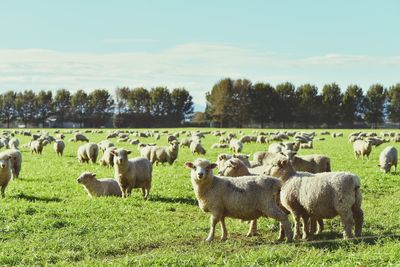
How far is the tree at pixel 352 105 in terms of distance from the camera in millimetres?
125562

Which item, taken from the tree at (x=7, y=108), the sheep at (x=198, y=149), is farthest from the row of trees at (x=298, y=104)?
the sheep at (x=198, y=149)

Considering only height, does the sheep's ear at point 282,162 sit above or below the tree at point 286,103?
below

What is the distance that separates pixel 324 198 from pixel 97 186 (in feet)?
29.0

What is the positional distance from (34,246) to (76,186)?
8.83 m

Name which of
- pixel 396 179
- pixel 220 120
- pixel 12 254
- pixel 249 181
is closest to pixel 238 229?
pixel 249 181

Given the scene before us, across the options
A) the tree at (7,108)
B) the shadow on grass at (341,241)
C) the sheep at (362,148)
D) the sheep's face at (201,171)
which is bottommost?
the shadow on grass at (341,241)

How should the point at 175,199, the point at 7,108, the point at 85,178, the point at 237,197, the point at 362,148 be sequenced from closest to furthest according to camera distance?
the point at 237,197 → the point at 175,199 → the point at 85,178 → the point at 362,148 → the point at 7,108

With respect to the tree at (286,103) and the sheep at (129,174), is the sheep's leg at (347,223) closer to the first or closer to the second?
the sheep at (129,174)

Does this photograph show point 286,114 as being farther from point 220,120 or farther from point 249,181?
point 249,181

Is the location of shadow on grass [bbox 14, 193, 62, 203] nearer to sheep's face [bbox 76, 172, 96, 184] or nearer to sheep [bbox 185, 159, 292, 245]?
sheep's face [bbox 76, 172, 96, 184]

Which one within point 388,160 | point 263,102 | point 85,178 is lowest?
point 85,178

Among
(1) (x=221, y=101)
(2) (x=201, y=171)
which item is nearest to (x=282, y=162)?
(2) (x=201, y=171)

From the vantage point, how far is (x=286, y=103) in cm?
12700

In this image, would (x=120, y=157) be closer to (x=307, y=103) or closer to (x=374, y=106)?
(x=307, y=103)
